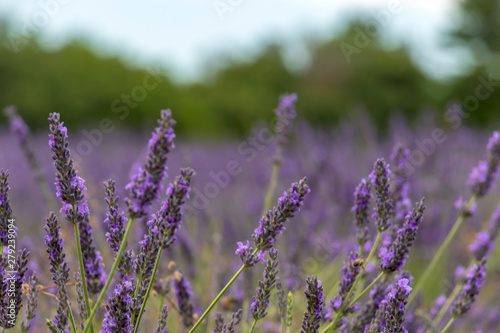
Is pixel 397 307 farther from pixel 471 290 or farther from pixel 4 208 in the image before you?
pixel 4 208

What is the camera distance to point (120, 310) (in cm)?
117

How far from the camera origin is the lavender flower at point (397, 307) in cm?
123

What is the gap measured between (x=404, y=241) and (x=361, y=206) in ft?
1.00

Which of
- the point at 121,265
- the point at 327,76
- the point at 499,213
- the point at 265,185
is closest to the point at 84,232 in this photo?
the point at 121,265

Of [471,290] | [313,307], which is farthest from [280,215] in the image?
[471,290]

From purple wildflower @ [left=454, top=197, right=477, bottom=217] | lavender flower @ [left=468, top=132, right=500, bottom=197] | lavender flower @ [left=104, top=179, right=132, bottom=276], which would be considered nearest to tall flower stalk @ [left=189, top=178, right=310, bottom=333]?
lavender flower @ [left=104, top=179, right=132, bottom=276]

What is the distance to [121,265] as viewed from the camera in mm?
1301

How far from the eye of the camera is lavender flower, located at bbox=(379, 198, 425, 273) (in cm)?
132

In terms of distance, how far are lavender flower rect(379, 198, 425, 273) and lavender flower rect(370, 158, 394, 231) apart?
9cm

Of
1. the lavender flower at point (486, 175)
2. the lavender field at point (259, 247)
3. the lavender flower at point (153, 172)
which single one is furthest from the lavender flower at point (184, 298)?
the lavender flower at point (486, 175)

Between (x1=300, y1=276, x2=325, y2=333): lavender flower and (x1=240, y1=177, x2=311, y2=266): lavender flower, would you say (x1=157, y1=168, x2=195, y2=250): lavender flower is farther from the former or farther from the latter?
(x1=300, y1=276, x2=325, y2=333): lavender flower

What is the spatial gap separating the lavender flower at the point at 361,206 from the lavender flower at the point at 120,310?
2.29ft

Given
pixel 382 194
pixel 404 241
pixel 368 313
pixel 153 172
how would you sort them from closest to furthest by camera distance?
pixel 153 172 < pixel 404 241 < pixel 382 194 < pixel 368 313

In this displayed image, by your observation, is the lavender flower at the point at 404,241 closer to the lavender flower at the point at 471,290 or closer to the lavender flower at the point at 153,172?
the lavender flower at the point at 471,290
